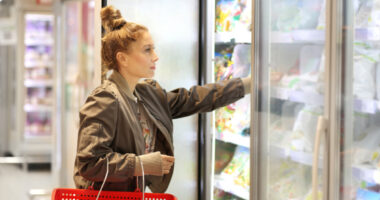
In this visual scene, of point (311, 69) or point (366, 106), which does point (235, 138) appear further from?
point (366, 106)

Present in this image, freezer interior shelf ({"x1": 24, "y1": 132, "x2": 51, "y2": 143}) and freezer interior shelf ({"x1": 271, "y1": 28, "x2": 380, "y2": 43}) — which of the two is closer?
freezer interior shelf ({"x1": 271, "y1": 28, "x2": 380, "y2": 43})

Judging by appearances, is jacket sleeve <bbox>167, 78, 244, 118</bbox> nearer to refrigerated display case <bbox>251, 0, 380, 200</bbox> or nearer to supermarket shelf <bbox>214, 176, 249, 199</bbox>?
refrigerated display case <bbox>251, 0, 380, 200</bbox>

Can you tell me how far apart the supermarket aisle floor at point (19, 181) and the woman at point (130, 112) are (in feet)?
11.2

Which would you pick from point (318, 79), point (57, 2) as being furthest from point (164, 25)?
point (57, 2)

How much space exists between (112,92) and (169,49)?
90cm

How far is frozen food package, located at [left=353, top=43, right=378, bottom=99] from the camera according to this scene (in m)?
1.88

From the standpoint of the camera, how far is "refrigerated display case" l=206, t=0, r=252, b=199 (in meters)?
2.98

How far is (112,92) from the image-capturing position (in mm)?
2330

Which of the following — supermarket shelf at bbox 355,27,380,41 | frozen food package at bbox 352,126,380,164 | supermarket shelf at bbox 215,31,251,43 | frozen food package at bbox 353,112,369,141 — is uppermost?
supermarket shelf at bbox 215,31,251,43

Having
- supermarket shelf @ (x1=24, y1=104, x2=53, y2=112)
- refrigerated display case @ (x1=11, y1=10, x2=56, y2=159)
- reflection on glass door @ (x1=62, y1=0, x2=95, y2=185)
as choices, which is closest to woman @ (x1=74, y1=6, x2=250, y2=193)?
reflection on glass door @ (x1=62, y1=0, x2=95, y2=185)

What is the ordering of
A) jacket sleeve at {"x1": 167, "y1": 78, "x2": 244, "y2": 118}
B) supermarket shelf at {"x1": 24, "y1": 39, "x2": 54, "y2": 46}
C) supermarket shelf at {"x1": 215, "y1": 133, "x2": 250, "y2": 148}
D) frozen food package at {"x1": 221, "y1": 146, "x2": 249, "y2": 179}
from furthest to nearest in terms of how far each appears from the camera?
1. supermarket shelf at {"x1": 24, "y1": 39, "x2": 54, "y2": 46}
2. frozen food package at {"x1": 221, "y1": 146, "x2": 249, "y2": 179}
3. supermarket shelf at {"x1": 215, "y1": 133, "x2": 250, "y2": 148}
4. jacket sleeve at {"x1": 167, "y1": 78, "x2": 244, "y2": 118}

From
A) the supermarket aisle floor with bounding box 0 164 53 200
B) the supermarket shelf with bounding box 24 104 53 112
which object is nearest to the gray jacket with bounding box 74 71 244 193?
the supermarket aisle floor with bounding box 0 164 53 200

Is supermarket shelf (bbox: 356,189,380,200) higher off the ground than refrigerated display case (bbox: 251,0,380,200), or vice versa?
refrigerated display case (bbox: 251,0,380,200)

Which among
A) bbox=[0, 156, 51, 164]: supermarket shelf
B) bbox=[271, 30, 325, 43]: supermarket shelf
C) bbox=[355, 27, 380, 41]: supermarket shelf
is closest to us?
bbox=[355, 27, 380, 41]: supermarket shelf
